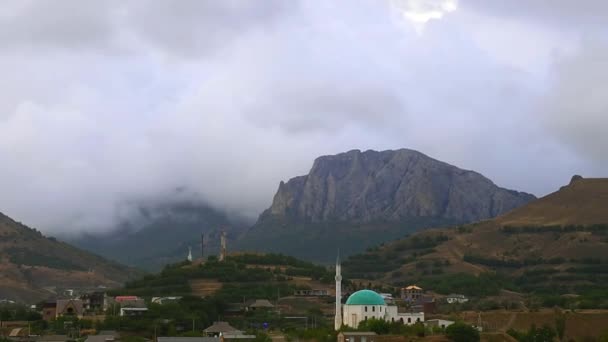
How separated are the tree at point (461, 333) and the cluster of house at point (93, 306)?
43830 millimetres

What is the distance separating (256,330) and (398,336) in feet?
73.5

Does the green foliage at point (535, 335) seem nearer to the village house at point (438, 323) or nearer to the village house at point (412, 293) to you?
the village house at point (438, 323)

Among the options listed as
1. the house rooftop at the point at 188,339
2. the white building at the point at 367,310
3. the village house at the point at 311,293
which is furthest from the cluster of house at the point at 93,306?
the house rooftop at the point at 188,339

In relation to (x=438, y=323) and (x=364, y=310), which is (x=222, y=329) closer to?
(x=364, y=310)

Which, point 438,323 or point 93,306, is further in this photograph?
point 93,306

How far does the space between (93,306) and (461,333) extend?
2555 inches

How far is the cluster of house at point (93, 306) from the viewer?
14525 cm

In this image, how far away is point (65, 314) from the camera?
15162cm

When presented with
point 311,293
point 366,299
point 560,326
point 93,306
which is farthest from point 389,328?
point 93,306

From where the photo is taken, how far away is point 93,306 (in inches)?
6344

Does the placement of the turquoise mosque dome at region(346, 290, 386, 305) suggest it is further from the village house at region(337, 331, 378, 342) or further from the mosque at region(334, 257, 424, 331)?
the village house at region(337, 331, 378, 342)

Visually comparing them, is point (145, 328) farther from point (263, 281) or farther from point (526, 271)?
point (526, 271)

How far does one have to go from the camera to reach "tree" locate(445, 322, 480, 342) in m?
112

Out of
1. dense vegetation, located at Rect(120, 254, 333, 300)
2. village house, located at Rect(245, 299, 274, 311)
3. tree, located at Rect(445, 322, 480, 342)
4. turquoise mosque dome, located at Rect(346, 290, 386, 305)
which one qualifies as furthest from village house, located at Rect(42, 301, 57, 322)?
tree, located at Rect(445, 322, 480, 342)
